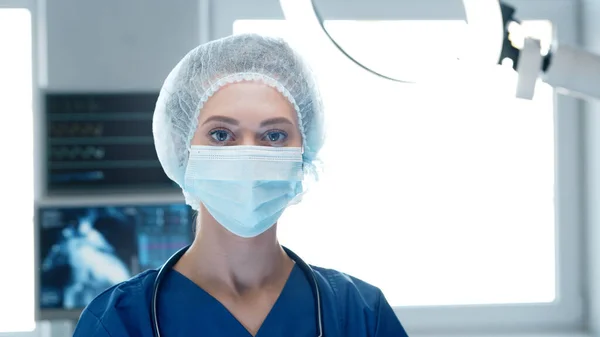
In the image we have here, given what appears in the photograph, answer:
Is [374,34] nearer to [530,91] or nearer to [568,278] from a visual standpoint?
[530,91]

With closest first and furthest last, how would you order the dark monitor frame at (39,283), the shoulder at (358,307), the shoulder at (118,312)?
the shoulder at (118,312)
the shoulder at (358,307)
the dark monitor frame at (39,283)

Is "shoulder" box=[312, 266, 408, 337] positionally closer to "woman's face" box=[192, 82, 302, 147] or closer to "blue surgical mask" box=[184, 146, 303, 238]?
"blue surgical mask" box=[184, 146, 303, 238]

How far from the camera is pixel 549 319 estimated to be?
235 cm

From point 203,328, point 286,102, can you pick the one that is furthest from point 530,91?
point 203,328

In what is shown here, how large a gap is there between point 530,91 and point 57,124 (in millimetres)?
1663

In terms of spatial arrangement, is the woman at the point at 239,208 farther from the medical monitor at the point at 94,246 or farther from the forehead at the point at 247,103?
the medical monitor at the point at 94,246

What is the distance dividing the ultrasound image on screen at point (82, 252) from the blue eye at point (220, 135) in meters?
0.94

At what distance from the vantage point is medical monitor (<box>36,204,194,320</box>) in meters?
1.96

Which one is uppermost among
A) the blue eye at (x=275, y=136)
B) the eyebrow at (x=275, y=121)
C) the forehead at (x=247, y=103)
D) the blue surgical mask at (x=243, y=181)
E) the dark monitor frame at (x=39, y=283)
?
the forehead at (x=247, y=103)

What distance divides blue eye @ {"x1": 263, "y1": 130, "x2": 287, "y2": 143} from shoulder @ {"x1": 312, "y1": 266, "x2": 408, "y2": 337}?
12.4 inches

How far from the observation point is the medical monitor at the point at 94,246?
1.96 meters

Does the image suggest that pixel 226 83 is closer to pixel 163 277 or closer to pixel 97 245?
pixel 163 277

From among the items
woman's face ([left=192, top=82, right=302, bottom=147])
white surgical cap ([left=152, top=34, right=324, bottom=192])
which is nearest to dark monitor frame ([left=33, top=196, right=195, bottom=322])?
white surgical cap ([left=152, top=34, right=324, bottom=192])

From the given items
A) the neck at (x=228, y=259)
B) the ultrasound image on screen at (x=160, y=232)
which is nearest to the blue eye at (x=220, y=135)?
the neck at (x=228, y=259)
